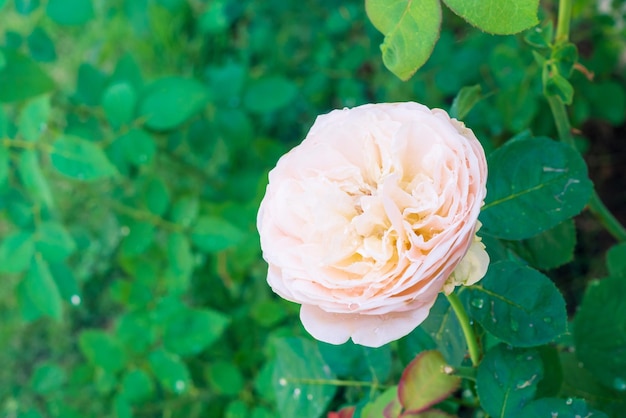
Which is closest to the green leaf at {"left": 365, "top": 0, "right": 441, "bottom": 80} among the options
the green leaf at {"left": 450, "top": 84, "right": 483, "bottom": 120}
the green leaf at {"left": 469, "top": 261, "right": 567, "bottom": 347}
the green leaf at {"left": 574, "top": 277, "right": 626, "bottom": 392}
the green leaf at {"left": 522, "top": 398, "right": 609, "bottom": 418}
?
the green leaf at {"left": 450, "top": 84, "right": 483, "bottom": 120}

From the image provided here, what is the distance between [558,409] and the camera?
641 millimetres

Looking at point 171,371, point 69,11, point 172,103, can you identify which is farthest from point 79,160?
point 171,371

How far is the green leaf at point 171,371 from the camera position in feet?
4.10

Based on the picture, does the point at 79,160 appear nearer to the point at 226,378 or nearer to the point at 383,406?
the point at 226,378

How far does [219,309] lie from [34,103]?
839mm

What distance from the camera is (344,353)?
2.79 feet

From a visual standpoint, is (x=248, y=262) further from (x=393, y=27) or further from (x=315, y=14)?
(x=393, y=27)

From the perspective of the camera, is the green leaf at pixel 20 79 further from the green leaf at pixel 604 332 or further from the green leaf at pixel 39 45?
the green leaf at pixel 604 332

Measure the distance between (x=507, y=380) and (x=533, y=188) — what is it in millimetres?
218

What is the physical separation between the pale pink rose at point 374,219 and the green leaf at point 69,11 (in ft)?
3.07

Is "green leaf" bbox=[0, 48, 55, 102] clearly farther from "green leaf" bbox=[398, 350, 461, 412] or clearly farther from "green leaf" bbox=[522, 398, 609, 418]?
"green leaf" bbox=[522, 398, 609, 418]

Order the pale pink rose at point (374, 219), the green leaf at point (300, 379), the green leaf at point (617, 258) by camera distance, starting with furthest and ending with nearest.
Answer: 1. the green leaf at point (617, 258)
2. the green leaf at point (300, 379)
3. the pale pink rose at point (374, 219)

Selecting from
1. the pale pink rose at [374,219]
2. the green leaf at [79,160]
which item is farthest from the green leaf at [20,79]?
the pale pink rose at [374,219]

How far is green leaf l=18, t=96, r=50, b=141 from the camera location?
1.22m
